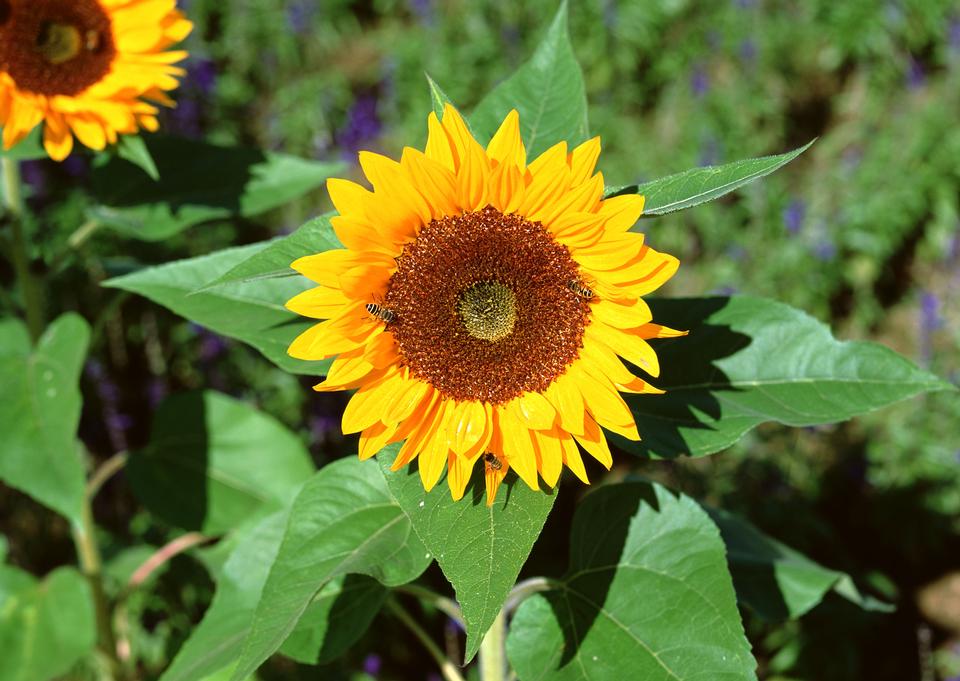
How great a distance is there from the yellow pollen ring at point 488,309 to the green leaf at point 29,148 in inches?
37.8

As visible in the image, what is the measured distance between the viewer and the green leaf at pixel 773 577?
188 centimetres

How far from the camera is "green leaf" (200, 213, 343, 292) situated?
4.10 feet

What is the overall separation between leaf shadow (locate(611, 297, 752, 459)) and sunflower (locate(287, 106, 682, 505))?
18cm

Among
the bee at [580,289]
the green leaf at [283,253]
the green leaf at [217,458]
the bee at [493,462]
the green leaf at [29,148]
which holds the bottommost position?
the green leaf at [217,458]

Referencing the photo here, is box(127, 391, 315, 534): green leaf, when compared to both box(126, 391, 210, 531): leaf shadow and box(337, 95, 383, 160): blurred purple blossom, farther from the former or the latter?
box(337, 95, 383, 160): blurred purple blossom

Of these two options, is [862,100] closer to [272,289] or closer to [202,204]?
[202,204]

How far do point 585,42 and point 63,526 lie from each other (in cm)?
302

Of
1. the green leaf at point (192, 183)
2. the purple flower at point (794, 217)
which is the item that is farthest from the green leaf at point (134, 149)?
the purple flower at point (794, 217)

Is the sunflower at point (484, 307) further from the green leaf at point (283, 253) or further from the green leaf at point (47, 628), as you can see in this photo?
the green leaf at point (47, 628)

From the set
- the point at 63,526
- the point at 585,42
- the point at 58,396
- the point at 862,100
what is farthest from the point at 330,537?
the point at 862,100

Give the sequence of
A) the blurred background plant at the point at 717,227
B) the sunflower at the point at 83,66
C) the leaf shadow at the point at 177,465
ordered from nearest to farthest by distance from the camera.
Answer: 1. the sunflower at the point at 83,66
2. the leaf shadow at the point at 177,465
3. the blurred background plant at the point at 717,227

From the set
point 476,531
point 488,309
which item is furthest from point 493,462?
point 488,309

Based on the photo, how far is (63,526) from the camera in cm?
332

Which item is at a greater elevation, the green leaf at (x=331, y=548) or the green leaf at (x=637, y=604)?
the green leaf at (x=331, y=548)
